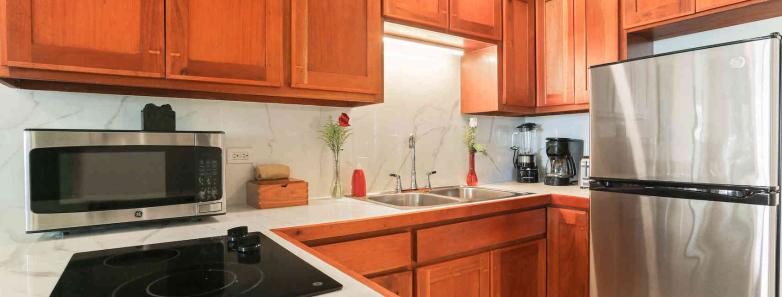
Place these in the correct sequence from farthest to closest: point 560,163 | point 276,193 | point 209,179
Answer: point 560,163 < point 276,193 < point 209,179

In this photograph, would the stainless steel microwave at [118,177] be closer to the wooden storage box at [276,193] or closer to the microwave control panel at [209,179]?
the microwave control panel at [209,179]

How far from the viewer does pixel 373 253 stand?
157 centimetres

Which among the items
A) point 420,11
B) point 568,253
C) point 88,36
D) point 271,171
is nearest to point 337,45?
point 420,11

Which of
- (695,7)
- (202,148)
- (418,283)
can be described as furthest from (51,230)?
(695,7)

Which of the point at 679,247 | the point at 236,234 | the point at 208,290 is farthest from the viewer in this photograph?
the point at 679,247

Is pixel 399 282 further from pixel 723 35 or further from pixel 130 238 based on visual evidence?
pixel 723 35

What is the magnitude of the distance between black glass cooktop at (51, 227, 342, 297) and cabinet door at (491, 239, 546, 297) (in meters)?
1.21

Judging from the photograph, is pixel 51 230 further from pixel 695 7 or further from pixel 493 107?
pixel 695 7

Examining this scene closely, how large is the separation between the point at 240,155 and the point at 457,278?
1103 millimetres

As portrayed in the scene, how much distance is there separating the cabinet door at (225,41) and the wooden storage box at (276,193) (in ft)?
1.41

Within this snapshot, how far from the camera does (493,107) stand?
2.44 m

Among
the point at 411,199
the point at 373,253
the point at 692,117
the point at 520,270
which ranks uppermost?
the point at 692,117

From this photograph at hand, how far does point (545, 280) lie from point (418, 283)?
0.86m

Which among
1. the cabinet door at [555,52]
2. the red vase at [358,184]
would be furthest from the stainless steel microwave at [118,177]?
the cabinet door at [555,52]
